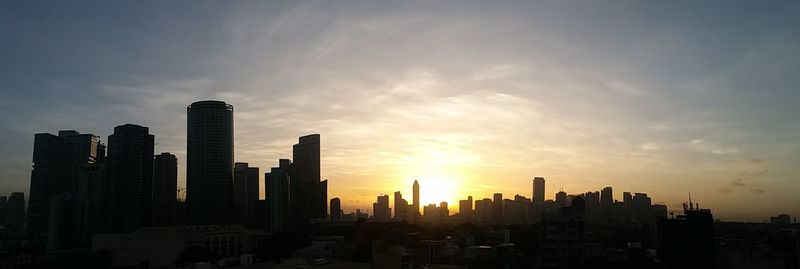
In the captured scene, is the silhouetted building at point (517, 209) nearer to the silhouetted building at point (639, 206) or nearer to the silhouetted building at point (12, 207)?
the silhouetted building at point (639, 206)

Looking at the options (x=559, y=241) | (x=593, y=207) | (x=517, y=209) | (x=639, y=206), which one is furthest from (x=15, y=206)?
(x=559, y=241)

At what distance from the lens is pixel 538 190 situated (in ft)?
334

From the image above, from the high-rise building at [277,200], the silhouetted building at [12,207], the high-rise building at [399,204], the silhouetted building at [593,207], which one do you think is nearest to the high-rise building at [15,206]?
the silhouetted building at [12,207]

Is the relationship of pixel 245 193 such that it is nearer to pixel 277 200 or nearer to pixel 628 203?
pixel 277 200

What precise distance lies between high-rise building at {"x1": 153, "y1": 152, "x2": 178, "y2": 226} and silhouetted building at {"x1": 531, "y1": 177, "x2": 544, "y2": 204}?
5085 cm

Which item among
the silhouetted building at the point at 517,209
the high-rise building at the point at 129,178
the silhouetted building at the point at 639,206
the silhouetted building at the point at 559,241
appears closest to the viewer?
the silhouetted building at the point at 559,241

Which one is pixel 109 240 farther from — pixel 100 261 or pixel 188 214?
pixel 188 214

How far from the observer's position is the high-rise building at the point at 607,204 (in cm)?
9200

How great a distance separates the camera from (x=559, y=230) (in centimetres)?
2997

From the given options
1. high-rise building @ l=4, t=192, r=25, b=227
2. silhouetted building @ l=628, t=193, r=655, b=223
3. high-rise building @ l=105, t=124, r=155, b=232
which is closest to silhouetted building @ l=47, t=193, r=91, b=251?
high-rise building @ l=105, t=124, r=155, b=232

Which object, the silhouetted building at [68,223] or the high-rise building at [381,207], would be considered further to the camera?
the high-rise building at [381,207]

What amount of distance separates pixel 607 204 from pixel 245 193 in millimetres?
50655

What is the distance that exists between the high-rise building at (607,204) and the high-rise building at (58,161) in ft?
218

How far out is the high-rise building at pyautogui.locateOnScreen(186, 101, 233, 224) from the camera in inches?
3155
